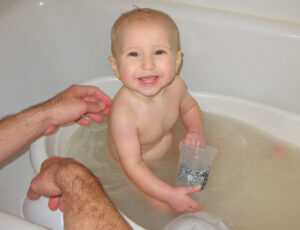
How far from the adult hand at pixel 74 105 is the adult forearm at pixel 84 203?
27 cm

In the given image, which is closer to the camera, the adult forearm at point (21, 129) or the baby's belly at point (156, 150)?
the adult forearm at point (21, 129)

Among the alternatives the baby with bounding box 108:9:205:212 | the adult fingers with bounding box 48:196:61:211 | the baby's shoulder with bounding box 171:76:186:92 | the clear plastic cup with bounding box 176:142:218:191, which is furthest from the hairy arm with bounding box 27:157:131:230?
the baby's shoulder with bounding box 171:76:186:92

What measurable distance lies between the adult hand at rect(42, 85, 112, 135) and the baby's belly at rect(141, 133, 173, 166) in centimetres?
22

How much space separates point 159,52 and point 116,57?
0.12 m

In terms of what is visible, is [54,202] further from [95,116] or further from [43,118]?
[95,116]

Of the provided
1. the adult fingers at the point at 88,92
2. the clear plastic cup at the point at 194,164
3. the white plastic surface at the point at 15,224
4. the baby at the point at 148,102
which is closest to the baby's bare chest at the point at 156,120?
the baby at the point at 148,102

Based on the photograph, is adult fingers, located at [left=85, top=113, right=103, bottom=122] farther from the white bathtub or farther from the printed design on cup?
the printed design on cup

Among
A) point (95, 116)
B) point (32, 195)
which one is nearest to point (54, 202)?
point (32, 195)

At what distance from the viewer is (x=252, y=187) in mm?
1135

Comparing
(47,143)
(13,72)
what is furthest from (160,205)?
(13,72)

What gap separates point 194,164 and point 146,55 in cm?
35

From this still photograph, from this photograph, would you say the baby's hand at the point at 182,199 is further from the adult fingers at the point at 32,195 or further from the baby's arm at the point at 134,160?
the adult fingers at the point at 32,195

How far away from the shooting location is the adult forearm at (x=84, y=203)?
0.65m

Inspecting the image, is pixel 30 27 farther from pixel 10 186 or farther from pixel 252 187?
pixel 252 187
